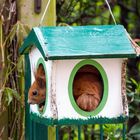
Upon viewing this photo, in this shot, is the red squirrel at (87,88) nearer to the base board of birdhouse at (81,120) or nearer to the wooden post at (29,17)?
the base board of birdhouse at (81,120)

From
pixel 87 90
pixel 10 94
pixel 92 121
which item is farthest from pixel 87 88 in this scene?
pixel 10 94

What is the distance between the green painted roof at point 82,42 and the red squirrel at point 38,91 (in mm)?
138

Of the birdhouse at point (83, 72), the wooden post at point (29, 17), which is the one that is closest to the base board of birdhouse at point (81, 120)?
the birdhouse at point (83, 72)

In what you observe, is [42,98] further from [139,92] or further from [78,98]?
[139,92]

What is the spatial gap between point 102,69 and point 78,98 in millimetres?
139

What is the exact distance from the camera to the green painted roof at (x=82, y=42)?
2.30m

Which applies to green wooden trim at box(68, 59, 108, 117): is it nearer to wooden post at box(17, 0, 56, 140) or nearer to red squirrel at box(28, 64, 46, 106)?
red squirrel at box(28, 64, 46, 106)

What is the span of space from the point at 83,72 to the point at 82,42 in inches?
6.8

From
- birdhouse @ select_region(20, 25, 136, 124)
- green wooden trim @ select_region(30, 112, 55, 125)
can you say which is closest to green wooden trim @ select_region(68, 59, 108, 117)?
birdhouse @ select_region(20, 25, 136, 124)

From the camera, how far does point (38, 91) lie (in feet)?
8.12

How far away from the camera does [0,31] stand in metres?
2.85

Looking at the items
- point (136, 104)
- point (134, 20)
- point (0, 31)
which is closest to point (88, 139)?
point (136, 104)

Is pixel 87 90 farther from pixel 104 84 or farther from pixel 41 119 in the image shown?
pixel 41 119

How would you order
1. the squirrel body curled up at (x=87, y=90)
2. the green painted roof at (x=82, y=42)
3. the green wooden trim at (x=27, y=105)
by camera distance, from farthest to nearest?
the green wooden trim at (x=27, y=105) < the squirrel body curled up at (x=87, y=90) < the green painted roof at (x=82, y=42)
